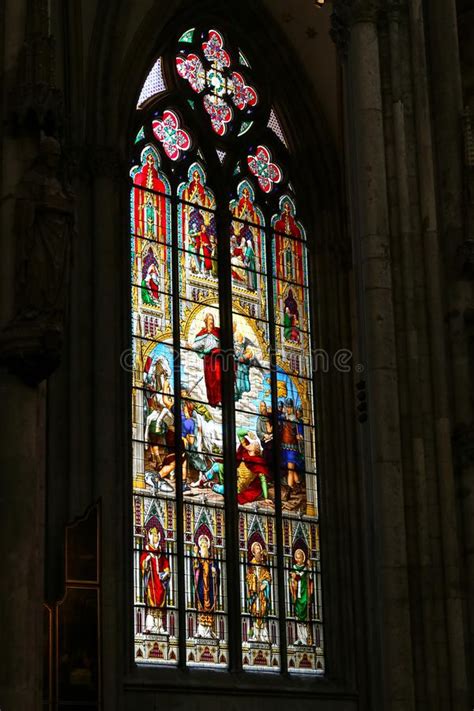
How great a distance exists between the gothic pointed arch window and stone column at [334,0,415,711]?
6099mm

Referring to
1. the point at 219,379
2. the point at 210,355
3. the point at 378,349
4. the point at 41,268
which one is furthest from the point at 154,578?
the point at 41,268

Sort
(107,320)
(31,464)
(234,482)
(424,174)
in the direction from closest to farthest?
(31,464), (424,174), (107,320), (234,482)

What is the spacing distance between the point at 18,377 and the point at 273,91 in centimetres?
1422

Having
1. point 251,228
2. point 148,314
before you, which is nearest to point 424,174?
point 148,314

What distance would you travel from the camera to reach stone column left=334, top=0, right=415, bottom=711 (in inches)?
471

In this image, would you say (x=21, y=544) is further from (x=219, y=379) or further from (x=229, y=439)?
(x=219, y=379)

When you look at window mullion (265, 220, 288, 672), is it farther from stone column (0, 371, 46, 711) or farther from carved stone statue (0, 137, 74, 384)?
carved stone statue (0, 137, 74, 384)

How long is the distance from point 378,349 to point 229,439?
7387 millimetres

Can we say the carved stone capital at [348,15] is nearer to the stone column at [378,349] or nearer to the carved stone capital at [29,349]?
the stone column at [378,349]

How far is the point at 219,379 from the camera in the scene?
66.0ft

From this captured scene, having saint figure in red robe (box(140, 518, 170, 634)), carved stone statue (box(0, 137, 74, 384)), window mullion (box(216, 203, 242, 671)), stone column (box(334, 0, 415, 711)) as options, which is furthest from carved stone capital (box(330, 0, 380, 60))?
saint figure in red robe (box(140, 518, 170, 634))

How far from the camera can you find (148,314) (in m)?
19.7

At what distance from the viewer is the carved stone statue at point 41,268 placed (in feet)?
29.1

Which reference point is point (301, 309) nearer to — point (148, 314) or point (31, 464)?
point (148, 314)
